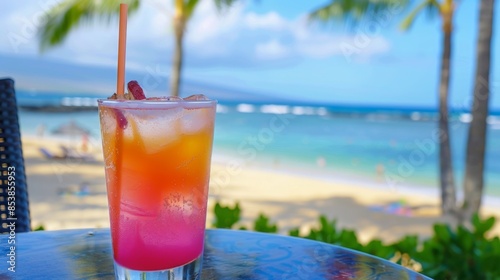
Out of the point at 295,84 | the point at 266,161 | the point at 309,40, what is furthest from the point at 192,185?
the point at 295,84

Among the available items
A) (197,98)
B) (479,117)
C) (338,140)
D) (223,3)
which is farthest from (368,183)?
(197,98)

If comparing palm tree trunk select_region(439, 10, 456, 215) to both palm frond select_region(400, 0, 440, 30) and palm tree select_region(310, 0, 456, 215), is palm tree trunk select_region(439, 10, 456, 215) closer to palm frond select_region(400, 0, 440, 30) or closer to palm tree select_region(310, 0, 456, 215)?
palm tree select_region(310, 0, 456, 215)

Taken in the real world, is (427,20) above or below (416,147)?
above

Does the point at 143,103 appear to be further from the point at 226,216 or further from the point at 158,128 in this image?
the point at 226,216

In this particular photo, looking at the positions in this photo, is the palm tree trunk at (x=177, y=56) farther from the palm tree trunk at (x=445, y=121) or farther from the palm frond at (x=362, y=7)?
the palm tree trunk at (x=445, y=121)

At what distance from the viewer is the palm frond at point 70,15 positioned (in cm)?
697

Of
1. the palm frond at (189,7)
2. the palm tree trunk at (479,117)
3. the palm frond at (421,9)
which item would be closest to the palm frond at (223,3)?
the palm frond at (189,7)

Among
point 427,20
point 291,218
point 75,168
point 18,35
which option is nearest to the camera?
point 18,35

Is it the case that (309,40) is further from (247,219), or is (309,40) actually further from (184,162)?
(184,162)

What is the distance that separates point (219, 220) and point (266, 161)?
1226 cm

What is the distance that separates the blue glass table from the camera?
2.62 feet

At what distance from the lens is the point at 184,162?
2.32 feet

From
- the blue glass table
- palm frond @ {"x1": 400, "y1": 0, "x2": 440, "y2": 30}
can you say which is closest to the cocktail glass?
the blue glass table

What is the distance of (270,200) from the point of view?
7566mm
